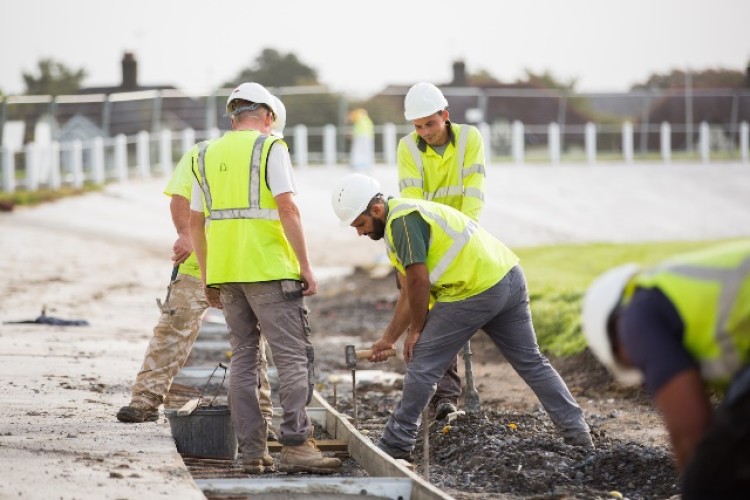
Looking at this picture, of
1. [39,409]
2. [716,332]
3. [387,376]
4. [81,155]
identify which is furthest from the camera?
[81,155]

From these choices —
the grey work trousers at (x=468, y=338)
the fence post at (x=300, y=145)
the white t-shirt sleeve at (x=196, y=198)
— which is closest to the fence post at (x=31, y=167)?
the fence post at (x=300, y=145)

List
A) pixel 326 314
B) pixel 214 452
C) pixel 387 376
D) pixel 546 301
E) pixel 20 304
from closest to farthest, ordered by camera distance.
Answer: pixel 214 452, pixel 387 376, pixel 546 301, pixel 20 304, pixel 326 314

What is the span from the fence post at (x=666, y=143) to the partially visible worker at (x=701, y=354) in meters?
41.6

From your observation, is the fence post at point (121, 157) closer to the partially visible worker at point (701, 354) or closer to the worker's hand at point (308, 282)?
the worker's hand at point (308, 282)

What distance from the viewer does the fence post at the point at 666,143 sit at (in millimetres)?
45406

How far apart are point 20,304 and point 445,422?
9.41 m

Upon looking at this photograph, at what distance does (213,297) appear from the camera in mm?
8297

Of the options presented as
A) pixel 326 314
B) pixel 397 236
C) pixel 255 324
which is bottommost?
pixel 326 314

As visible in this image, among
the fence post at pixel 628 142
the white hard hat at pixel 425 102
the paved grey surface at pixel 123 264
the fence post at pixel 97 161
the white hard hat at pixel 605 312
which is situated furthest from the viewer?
the fence post at pixel 628 142

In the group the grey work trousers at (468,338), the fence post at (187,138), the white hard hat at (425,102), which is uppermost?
the white hard hat at (425,102)

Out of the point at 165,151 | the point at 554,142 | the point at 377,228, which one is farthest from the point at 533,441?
the point at 554,142

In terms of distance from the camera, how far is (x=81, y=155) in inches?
1277

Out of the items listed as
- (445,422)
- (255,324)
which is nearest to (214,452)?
(255,324)

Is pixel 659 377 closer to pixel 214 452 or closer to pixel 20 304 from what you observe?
pixel 214 452
